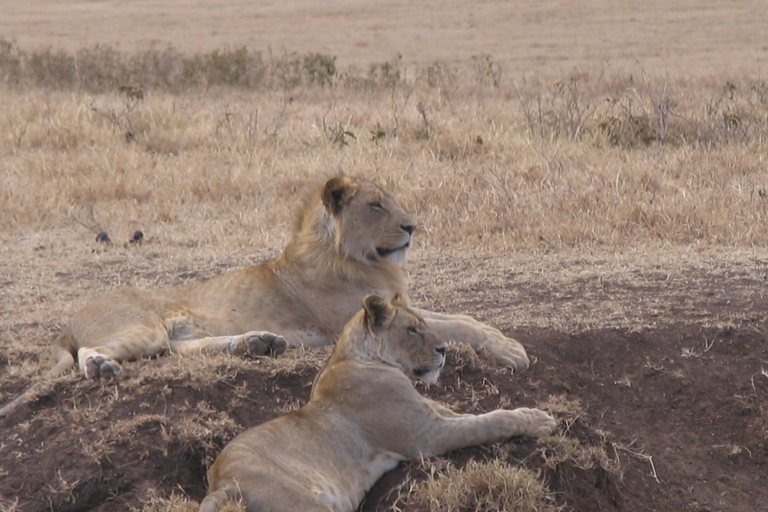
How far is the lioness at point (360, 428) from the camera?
11.3ft

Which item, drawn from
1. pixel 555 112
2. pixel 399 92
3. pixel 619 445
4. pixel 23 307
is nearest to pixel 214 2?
pixel 399 92

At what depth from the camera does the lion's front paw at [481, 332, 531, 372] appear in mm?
4656

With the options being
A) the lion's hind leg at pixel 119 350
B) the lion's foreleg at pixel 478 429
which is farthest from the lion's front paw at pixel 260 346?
the lion's foreleg at pixel 478 429

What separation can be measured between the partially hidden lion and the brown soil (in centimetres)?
35

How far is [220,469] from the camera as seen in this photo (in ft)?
11.3

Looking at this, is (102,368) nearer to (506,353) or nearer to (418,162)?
(506,353)

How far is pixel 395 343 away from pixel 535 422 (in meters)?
0.62

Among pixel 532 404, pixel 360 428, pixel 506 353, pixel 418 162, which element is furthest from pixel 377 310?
pixel 418 162

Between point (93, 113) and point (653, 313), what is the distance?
790 centimetres

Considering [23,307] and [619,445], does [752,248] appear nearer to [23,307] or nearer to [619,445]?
[619,445]

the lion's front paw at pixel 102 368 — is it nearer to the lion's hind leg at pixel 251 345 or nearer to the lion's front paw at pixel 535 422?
the lion's hind leg at pixel 251 345

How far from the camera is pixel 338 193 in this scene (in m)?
5.14

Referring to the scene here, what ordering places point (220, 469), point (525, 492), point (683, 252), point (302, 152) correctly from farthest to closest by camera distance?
point (302, 152)
point (683, 252)
point (525, 492)
point (220, 469)

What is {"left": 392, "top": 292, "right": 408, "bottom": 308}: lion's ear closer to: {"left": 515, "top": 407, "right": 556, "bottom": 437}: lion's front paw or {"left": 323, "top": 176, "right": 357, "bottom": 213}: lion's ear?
{"left": 515, "top": 407, "right": 556, "bottom": 437}: lion's front paw
